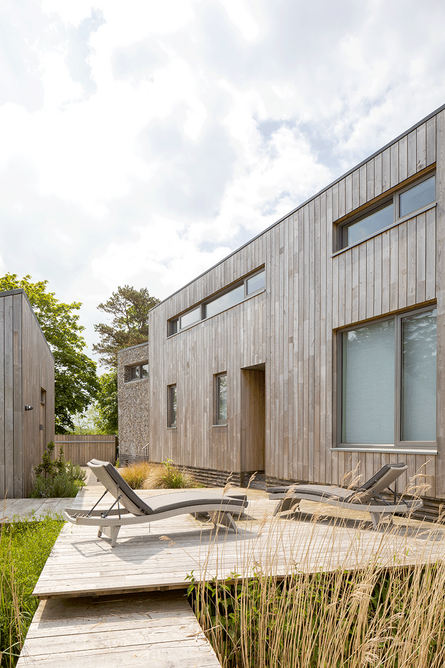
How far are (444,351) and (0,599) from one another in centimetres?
475

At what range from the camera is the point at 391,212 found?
648 cm

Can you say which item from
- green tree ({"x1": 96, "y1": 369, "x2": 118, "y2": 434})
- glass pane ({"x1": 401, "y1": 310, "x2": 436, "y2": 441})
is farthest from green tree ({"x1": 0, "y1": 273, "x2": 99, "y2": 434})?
glass pane ({"x1": 401, "y1": 310, "x2": 436, "y2": 441})

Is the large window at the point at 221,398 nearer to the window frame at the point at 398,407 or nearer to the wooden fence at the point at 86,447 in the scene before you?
the window frame at the point at 398,407

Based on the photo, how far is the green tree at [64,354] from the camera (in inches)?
943

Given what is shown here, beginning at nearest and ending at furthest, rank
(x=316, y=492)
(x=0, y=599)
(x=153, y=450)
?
(x=0, y=599) → (x=316, y=492) → (x=153, y=450)

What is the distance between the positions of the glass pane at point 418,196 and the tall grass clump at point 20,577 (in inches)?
220

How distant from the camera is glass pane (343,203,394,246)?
6.53 m

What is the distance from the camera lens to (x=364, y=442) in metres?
6.61

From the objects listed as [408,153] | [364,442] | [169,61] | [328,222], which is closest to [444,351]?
[364,442]

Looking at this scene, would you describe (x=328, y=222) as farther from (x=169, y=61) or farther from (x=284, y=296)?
(x=169, y=61)

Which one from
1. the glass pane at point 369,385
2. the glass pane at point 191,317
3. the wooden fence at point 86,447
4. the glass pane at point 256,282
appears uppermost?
the glass pane at point 256,282

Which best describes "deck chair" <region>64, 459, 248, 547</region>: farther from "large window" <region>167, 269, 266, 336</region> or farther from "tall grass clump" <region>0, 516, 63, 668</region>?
"large window" <region>167, 269, 266, 336</region>

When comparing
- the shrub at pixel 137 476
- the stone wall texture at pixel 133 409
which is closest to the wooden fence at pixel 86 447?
the stone wall texture at pixel 133 409

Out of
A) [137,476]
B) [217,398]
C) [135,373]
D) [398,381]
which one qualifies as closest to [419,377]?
[398,381]
